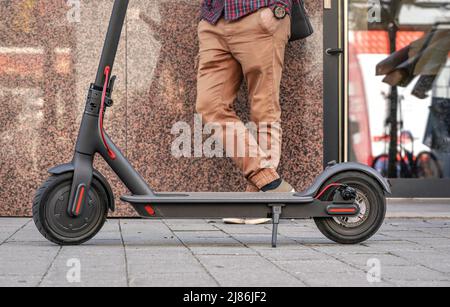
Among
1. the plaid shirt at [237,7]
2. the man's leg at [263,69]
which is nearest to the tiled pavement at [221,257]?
the man's leg at [263,69]

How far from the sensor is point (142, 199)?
4.70 metres

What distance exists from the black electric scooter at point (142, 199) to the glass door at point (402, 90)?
12.9 feet

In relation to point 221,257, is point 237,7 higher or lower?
higher

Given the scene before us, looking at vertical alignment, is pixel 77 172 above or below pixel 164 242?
above

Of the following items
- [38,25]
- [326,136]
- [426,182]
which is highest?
[38,25]

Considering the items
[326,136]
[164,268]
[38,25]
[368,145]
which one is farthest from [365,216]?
[368,145]

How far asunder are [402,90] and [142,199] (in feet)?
15.9

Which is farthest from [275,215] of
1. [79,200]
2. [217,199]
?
[79,200]

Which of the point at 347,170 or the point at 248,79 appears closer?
the point at 347,170

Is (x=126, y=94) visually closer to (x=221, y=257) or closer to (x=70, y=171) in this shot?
(x=70, y=171)

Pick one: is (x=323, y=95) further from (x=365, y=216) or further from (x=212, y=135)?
(x=365, y=216)

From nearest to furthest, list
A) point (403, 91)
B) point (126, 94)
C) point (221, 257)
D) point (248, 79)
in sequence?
point (221, 257), point (248, 79), point (126, 94), point (403, 91)
